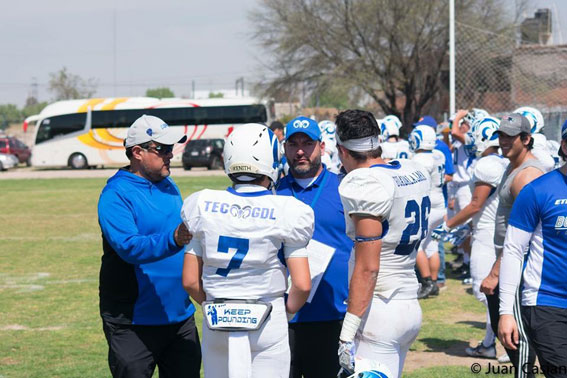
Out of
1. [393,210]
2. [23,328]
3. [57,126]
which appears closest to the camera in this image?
[393,210]

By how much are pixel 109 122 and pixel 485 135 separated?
40.0 m

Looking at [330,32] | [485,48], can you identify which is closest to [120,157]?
[330,32]

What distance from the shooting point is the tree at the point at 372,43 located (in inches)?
1606

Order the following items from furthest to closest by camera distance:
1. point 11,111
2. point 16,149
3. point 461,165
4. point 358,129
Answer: point 11,111, point 16,149, point 461,165, point 358,129

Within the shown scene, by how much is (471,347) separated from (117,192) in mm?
4329

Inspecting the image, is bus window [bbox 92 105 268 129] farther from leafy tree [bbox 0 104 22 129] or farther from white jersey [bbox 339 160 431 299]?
leafy tree [bbox 0 104 22 129]

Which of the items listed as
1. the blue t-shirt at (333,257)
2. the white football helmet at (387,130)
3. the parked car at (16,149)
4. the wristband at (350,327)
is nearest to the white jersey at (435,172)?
the white football helmet at (387,130)

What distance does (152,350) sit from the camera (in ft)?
14.9

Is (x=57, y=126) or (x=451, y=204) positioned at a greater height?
(x=57, y=126)

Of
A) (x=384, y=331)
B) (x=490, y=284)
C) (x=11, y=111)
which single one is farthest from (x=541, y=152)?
(x=11, y=111)

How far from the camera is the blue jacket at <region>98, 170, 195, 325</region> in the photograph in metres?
4.44

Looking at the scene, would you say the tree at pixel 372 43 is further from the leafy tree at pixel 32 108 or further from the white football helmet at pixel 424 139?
the leafy tree at pixel 32 108

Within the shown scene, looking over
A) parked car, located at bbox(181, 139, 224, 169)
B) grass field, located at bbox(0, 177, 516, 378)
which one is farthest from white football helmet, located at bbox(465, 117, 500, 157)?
parked car, located at bbox(181, 139, 224, 169)

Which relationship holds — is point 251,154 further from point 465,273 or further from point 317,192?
point 465,273
